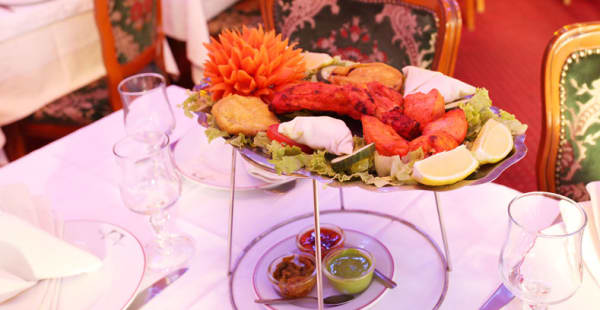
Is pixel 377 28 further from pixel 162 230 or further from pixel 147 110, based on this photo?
pixel 162 230

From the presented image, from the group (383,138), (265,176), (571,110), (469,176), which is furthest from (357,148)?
(571,110)

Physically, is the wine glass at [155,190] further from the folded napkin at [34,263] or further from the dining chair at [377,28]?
the dining chair at [377,28]

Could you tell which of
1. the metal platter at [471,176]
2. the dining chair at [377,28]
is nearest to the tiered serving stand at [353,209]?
the metal platter at [471,176]

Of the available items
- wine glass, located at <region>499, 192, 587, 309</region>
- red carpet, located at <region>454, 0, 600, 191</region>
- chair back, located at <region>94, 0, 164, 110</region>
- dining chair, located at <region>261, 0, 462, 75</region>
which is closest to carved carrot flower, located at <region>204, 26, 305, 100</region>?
wine glass, located at <region>499, 192, 587, 309</region>

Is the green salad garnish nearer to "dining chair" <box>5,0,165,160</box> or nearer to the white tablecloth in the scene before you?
the white tablecloth

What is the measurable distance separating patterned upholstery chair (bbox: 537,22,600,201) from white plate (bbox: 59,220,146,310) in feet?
2.99

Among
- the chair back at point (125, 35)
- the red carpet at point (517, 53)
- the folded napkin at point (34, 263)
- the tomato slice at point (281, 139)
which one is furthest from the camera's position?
the red carpet at point (517, 53)

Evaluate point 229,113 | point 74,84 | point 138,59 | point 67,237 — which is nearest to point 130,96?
point 67,237

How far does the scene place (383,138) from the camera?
67 cm

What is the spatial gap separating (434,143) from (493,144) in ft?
0.23

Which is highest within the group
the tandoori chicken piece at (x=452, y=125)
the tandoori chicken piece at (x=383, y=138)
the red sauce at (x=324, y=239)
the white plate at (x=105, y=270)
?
the tandoori chicken piece at (x=452, y=125)

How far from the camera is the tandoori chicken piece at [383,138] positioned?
66 cm

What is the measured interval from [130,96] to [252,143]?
0.48 metres

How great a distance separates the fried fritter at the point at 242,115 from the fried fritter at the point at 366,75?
0.15 metres
